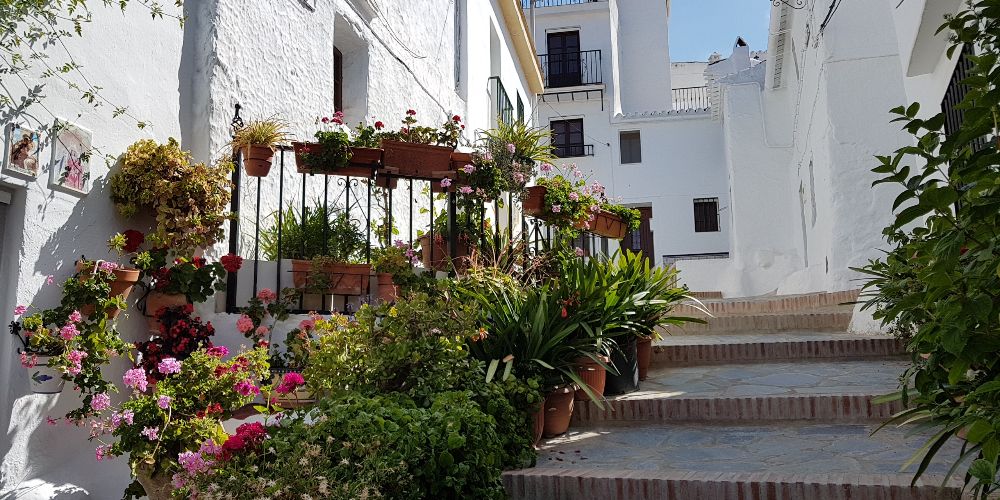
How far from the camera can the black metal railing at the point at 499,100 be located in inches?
442

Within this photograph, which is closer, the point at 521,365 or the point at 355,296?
the point at 521,365

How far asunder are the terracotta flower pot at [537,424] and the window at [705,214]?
1589 cm

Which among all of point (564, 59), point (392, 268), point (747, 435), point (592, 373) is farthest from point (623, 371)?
point (564, 59)

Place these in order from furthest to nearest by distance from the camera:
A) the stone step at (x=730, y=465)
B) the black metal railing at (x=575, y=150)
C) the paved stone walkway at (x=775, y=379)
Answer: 1. the black metal railing at (x=575, y=150)
2. the paved stone walkway at (x=775, y=379)
3. the stone step at (x=730, y=465)

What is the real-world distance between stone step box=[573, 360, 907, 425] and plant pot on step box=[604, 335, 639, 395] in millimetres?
91

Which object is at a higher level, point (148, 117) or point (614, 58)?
point (614, 58)

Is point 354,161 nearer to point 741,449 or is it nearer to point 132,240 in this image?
point 132,240

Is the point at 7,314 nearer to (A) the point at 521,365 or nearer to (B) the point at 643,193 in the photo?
(A) the point at 521,365

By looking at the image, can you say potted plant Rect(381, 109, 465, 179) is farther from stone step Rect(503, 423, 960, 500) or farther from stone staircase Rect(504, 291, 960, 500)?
stone step Rect(503, 423, 960, 500)

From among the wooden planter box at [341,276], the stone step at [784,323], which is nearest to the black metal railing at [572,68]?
the stone step at [784,323]

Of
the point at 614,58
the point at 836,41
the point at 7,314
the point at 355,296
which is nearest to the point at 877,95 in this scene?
the point at 836,41

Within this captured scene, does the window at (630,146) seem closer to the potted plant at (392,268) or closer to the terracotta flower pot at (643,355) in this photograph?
the terracotta flower pot at (643,355)

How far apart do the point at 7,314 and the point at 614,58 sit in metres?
19.5

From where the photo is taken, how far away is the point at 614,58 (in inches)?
837
